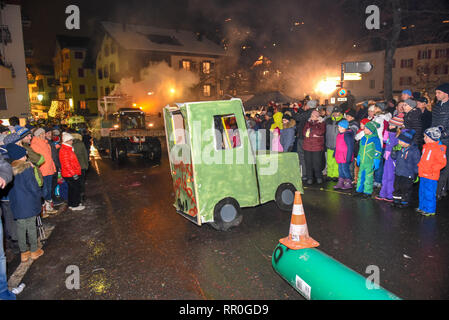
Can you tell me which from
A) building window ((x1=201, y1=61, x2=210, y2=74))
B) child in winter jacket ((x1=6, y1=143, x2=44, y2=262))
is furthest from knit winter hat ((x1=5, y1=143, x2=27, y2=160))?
building window ((x1=201, y1=61, x2=210, y2=74))

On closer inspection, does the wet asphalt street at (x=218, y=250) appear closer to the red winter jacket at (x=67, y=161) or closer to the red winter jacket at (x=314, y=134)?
the red winter jacket at (x=67, y=161)

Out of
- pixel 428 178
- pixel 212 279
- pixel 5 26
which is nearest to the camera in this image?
pixel 212 279

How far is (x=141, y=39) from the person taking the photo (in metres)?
36.8

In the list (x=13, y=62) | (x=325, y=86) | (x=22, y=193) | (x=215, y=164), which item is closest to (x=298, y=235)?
(x=215, y=164)

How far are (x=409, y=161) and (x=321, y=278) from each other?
4.24 metres

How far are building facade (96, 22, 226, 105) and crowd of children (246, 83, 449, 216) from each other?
2889 cm

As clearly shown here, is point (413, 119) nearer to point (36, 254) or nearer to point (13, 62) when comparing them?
point (36, 254)

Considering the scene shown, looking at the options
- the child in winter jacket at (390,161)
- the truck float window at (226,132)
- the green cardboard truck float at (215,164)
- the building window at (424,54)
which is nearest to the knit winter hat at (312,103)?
the child in winter jacket at (390,161)

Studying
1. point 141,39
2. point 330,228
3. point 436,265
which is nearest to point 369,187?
point 330,228

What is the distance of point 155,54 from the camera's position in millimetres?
35844

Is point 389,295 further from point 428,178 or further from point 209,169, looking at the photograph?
point 428,178

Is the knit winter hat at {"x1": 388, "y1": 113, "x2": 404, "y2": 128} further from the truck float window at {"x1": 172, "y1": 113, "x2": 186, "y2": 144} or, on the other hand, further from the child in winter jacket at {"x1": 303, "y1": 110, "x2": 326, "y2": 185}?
the truck float window at {"x1": 172, "y1": 113, "x2": 186, "y2": 144}

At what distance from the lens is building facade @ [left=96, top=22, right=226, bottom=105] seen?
35.4 meters
